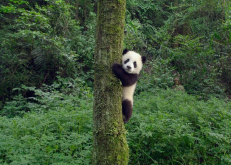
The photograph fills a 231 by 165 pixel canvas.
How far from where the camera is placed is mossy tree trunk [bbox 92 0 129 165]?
2.29 metres

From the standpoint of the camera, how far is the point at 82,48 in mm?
8812

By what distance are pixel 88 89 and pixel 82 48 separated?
2.38m

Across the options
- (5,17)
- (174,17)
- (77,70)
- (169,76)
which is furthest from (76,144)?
(174,17)

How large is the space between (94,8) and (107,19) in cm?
947

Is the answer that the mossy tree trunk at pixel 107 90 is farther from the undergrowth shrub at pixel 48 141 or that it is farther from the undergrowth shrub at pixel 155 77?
the undergrowth shrub at pixel 155 77

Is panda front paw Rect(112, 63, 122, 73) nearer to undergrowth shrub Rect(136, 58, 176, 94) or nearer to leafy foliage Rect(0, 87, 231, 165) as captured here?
leafy foliage Rect(0, 87, 231, 165)

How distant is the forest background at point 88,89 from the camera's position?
10.8ft

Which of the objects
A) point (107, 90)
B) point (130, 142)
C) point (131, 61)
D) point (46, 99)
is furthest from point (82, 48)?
point (107, 90)

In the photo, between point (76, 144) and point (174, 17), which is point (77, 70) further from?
point (174, 17)

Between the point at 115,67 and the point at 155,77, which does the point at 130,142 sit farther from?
the point at 155,77

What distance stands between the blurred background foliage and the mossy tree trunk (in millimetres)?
5195

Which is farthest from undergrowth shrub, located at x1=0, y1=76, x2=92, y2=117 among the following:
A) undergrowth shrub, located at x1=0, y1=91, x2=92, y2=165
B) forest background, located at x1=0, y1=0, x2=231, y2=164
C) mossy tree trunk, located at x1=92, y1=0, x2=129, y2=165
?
mossy tree trunk, located at x1=92, y1=0, x2=129, y2=165

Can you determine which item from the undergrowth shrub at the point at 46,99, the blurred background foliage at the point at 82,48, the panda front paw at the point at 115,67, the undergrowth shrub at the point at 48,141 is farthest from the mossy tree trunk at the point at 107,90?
the blurred background foliage at the point at 82,48

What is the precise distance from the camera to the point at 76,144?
297 cm
